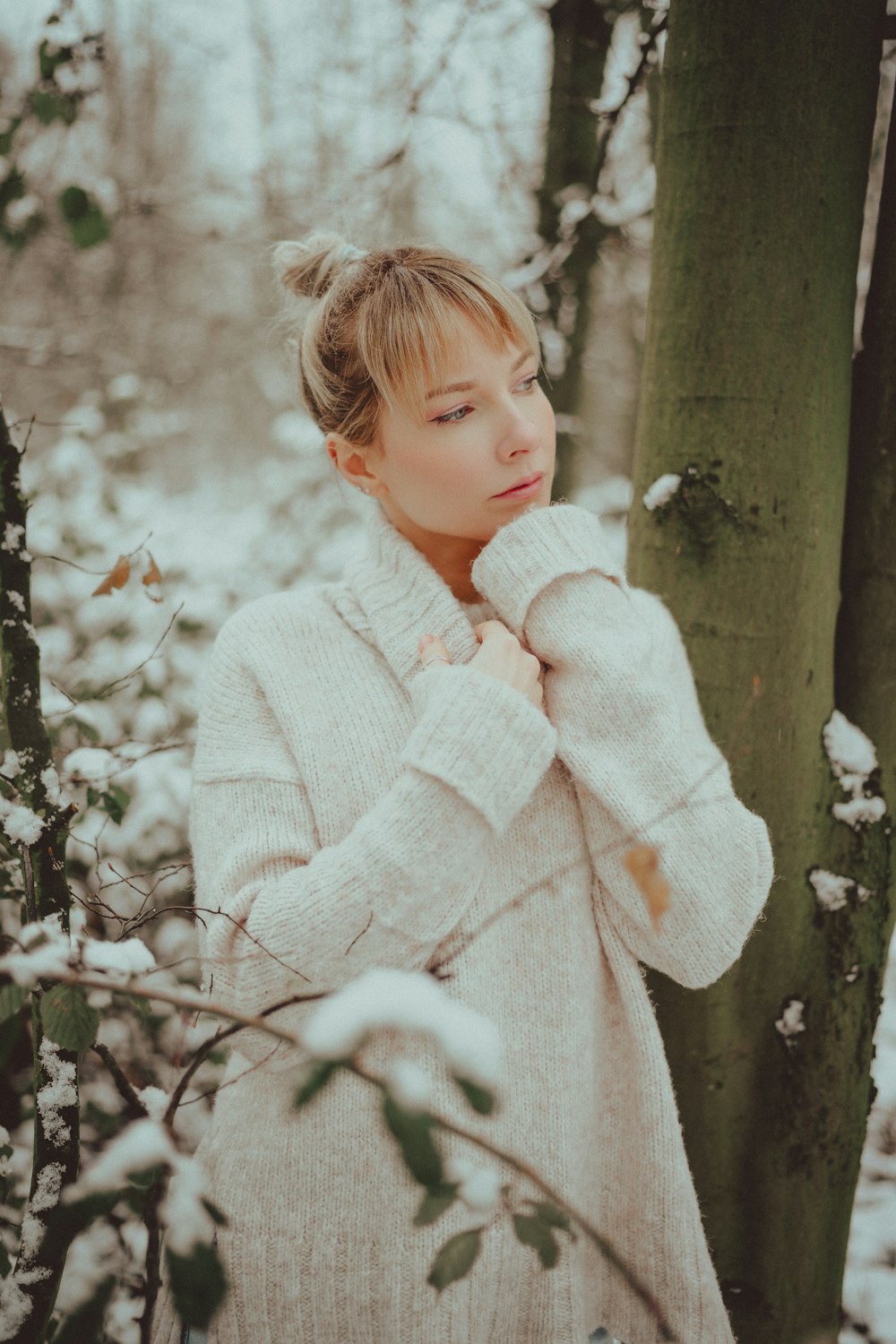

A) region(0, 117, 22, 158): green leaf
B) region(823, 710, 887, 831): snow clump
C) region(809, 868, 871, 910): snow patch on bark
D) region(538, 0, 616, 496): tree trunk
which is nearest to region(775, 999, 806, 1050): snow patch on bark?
region(809, 868, 871, 910): snow patch on bark

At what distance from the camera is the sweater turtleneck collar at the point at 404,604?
5.05ft

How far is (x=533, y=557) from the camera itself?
1.48m

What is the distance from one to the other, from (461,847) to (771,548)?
83 centimetres

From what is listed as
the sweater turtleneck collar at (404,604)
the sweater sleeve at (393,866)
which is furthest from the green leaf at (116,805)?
the sweater turtleneck collar at (404,604)

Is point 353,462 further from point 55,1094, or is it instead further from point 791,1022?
point 791,1022

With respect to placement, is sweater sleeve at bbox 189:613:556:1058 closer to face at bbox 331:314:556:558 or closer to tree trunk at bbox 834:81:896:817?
face at bbox 331:314:556:558

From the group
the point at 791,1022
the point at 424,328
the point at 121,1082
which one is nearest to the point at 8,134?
the point at 424,328

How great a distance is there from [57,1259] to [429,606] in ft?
3.72

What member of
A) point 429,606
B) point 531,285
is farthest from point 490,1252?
point 531,285

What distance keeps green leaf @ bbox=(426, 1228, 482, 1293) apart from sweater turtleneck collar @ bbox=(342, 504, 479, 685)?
33.4 inches

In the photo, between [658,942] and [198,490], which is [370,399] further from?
[198,490]

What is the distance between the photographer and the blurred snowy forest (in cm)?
232

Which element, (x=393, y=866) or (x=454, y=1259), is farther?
(x=393, y=866)

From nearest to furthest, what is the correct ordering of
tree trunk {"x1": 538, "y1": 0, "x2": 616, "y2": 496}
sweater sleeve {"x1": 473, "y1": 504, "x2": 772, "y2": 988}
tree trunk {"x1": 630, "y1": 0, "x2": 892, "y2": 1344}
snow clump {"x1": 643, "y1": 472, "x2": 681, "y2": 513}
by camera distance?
1. sweater sleeve {"x1": 473, "y1": 504, "x2": 772, "y2": 988}
2. tree trunk {"x1": 630, "y1": 0, "x2": 892, "y2": 1344}
3. snow clump {"x1": 643, "y1": 472, "x2": 681, "y2": 513}
4. tree trunk {"x1": 538, "y1": 0, "x2": 616, "y2": 496}
